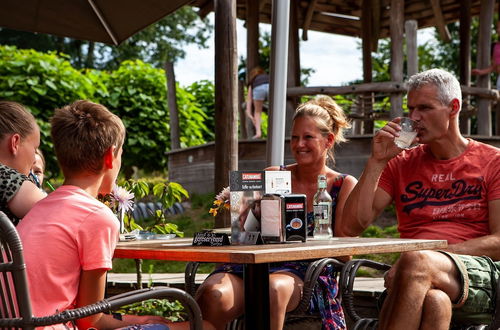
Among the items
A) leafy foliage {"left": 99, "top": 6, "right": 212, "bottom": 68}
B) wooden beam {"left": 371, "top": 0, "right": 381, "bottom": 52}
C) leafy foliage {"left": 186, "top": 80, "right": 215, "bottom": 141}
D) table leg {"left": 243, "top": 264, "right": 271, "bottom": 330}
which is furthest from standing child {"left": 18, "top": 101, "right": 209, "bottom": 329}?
leafy foliage {"left": 99, "top": 6, "right": 212, "bottom": 68}

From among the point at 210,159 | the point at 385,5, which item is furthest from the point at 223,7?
the point at 385,5

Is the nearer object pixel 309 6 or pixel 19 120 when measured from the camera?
pixel 19 120

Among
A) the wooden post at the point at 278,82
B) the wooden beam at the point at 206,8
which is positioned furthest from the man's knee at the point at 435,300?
the wooden beam at the point at 206,8

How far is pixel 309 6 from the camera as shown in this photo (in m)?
12.9

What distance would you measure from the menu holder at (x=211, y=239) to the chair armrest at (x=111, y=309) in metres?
0.38

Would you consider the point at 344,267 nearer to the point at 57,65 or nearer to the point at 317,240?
the point at 317,240

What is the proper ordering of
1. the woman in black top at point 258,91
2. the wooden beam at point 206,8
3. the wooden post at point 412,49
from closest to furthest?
the wooden post at point 412,49
the woman in black top at point 258,91
the wooden beam at point 206,8

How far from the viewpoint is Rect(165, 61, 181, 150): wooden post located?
11352mm

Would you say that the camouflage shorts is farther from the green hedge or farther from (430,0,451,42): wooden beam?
(430,0,451,42): wooden beam

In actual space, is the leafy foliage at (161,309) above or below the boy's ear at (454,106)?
below

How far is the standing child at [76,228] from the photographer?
227 cm

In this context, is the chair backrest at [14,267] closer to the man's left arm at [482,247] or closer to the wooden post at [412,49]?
the man's left arm at [482,247]

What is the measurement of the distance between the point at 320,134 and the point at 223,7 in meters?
1.80

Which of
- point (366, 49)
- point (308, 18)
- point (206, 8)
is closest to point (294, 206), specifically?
point (206, 8)
